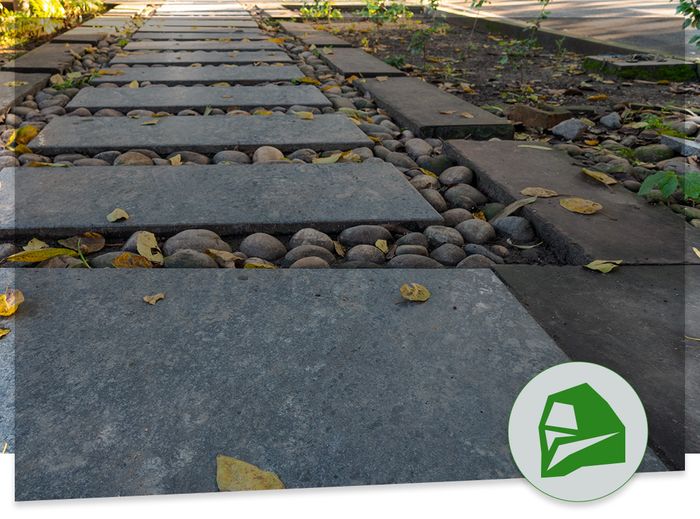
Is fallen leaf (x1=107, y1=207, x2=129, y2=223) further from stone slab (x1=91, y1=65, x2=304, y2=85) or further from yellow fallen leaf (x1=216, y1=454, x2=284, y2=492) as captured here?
stone slab (x1=91, y1=65, x2=304, y2=85)

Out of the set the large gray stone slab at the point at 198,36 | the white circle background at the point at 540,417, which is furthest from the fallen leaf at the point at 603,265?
the large gray stone slab at the point at 198,36

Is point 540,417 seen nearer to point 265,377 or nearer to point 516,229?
point 265,377

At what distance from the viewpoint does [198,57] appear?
14.5 ft

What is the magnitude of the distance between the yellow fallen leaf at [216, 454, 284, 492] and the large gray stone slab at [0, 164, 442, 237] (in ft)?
2.80

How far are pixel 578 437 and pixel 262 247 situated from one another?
2.94ft

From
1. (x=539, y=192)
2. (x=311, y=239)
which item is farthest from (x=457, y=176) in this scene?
(x=311, y=239)

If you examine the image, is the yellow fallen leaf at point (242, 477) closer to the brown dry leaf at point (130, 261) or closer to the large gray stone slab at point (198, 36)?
the brown dry leaf at point (130, 261)

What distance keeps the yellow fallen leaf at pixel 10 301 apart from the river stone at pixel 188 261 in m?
0.31

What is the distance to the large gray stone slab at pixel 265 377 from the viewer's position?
0.83m

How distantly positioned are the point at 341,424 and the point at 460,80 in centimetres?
344

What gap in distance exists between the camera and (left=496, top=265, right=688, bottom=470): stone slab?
95 centimetres

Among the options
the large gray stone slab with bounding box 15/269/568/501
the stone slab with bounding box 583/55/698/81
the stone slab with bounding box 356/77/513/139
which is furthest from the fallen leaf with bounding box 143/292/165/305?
the stone slab with bounding box 583/55/698/81

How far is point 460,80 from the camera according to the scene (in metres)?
3.98

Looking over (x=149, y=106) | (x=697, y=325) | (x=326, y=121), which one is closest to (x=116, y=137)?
(x=149, y=106)
